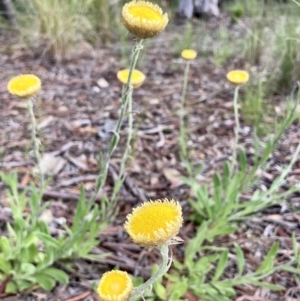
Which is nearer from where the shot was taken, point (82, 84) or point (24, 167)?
point (24, 167)

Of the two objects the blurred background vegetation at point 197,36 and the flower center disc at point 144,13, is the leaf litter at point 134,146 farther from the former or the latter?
the flower center disc at point 144,13

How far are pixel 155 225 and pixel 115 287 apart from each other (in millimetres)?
232

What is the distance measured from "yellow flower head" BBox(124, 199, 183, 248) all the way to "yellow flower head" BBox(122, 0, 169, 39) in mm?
561

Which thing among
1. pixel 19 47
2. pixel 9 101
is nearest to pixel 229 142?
pixel 9 101

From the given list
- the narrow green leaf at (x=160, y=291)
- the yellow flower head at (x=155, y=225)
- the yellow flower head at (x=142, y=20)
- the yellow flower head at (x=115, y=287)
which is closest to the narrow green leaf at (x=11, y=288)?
the narrow green leaf at (x=160, y=291)

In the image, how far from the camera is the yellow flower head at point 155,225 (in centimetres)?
112

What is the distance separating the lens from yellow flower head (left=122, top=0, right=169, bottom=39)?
1.39 metres

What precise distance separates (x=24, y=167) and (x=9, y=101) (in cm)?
93

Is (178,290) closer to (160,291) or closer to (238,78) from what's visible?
(160,291)

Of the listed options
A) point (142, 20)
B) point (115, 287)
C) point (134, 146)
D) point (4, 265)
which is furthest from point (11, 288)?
point (134, 146)

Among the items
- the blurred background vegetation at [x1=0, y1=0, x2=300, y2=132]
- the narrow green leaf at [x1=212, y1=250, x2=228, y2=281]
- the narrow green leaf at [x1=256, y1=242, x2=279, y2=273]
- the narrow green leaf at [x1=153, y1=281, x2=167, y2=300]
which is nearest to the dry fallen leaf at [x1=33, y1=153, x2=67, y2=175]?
the narrow green leaf at [x1=153, y1=281, x2=167, y2=300]

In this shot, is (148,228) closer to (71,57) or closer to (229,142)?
(229,142)

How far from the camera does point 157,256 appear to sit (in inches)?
82.6

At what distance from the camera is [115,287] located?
4.01 ft
